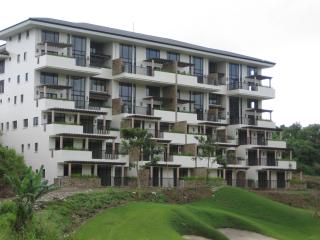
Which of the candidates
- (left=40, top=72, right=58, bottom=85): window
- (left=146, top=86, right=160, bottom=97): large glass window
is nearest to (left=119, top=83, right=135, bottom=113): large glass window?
(left=146, top=86, right=160, bottom=97): large glass window

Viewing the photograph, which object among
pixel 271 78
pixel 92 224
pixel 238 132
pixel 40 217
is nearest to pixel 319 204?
pixel 238 132

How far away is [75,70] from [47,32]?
5559 millimetres

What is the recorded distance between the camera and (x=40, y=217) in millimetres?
47438

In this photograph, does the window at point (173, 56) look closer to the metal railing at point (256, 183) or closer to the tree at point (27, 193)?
the metal railing at point (256, 183)

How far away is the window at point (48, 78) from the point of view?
Result: 7488cm

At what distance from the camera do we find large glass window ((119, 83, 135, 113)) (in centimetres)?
8144

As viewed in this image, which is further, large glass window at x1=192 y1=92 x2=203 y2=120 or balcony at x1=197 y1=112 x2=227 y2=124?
large glass window at x1=192 y1=92 x2=203 y2=120

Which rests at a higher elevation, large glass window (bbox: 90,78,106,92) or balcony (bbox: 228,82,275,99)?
balcony (bbox: 228,82,275,99)

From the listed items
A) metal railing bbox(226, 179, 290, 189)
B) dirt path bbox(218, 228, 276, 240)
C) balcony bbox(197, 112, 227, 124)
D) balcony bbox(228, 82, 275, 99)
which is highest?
balcony bbox(228, 82, 275, 99)

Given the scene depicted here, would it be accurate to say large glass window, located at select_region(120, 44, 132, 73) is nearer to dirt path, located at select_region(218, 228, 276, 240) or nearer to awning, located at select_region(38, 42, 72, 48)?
awning, located at select_region(38, 42, 72, 48)

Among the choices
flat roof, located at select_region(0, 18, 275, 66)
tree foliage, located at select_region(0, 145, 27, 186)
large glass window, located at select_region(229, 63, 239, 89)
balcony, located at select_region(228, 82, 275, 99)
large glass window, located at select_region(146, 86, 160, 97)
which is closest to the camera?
tree foliage, located at select_region(0, 145, 27, 186)

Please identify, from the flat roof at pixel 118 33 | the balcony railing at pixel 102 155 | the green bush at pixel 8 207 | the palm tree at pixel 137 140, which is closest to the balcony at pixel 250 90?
the flat roof at pixel 118 33

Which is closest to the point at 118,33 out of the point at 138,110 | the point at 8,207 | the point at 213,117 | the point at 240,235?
the point at 138,110

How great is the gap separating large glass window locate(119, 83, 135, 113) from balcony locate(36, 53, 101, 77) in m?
5.77
